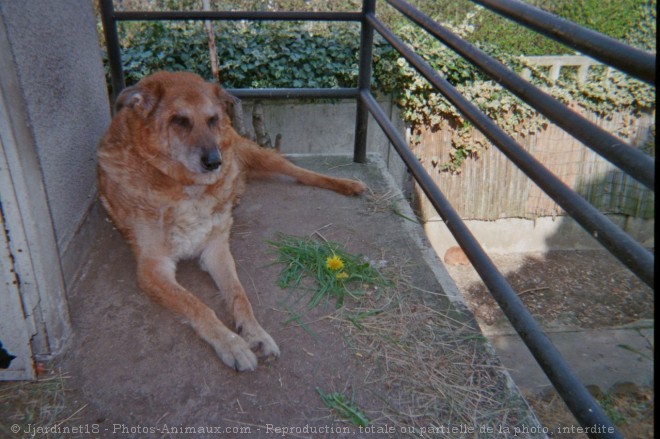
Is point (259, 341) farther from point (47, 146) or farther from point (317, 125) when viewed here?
point (317, 125)

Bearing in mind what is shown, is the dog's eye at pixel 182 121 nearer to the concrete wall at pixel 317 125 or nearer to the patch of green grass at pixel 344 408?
the patch of green grass at pixel 344 408

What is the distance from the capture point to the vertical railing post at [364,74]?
10.8 ft

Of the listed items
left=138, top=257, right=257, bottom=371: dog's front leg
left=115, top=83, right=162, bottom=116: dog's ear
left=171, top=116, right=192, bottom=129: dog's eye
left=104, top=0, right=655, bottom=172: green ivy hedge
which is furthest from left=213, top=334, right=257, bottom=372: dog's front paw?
left=104, top=0, right=655, bottom=172: green ivy hedge

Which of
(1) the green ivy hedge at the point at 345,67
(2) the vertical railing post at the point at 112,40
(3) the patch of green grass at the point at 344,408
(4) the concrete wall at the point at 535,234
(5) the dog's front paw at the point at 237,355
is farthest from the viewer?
(4) the concrete wall at the point at 535,234

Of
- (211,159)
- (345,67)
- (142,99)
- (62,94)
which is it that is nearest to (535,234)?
(345,67)

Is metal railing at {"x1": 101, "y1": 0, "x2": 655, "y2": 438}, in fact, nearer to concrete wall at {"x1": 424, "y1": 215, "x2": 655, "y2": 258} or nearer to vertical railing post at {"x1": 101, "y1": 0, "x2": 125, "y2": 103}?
vertical railing post at {"x1": 101, "y1": 0, "x2": 125, "y2": 103}

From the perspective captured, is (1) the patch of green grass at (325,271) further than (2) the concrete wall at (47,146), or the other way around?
(1) the patch of green grass at (325,271)

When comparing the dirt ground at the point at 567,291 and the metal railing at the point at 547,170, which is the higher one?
the metal railing at the point at 547,170

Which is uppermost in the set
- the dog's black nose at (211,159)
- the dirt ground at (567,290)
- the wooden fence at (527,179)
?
the dog's black nose at (211,159)

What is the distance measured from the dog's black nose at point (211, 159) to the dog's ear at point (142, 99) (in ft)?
1.16

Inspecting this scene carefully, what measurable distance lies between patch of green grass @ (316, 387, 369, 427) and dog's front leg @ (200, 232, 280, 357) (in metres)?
0.30

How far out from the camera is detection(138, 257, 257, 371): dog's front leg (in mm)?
2021

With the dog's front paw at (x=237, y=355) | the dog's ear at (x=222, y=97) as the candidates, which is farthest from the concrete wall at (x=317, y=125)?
the dog's front paw at (x=237, y=355)

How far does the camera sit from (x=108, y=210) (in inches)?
110
